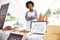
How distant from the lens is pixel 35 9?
1.66m

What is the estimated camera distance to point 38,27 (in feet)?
5.25

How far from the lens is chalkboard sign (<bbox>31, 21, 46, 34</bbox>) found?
60.9 inches

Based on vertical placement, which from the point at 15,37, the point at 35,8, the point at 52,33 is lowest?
the point at 15,37

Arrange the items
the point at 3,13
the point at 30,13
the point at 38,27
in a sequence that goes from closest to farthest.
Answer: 1. the point at 38,27
2. the point at 30,13
3. the point at 3,13

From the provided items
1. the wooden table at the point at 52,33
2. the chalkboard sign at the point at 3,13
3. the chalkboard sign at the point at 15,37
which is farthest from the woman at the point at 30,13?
the chalkboard sign at the point at 3,13

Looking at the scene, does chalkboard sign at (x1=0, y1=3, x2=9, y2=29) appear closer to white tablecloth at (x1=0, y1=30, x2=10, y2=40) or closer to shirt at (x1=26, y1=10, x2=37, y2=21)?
white tablecloth at (x1=0, y1=30, x2=10, y2=40)

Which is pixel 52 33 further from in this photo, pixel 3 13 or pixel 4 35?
pixel 3 13

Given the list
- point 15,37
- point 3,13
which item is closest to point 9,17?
point 3,13

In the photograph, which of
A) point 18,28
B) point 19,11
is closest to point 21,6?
point 19,11

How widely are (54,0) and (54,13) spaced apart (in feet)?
0.50

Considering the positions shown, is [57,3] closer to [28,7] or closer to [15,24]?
[28,7]

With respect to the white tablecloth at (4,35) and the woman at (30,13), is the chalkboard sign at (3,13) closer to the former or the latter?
the white tablecloth at (4,35)

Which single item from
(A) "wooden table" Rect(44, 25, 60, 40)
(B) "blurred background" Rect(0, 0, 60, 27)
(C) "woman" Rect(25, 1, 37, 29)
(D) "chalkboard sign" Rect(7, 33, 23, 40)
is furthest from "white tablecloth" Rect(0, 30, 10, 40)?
(A) "wooden table" Rect(44, 25, 60, 40)

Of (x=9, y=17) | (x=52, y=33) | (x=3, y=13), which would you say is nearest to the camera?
(x=52, y=33)
